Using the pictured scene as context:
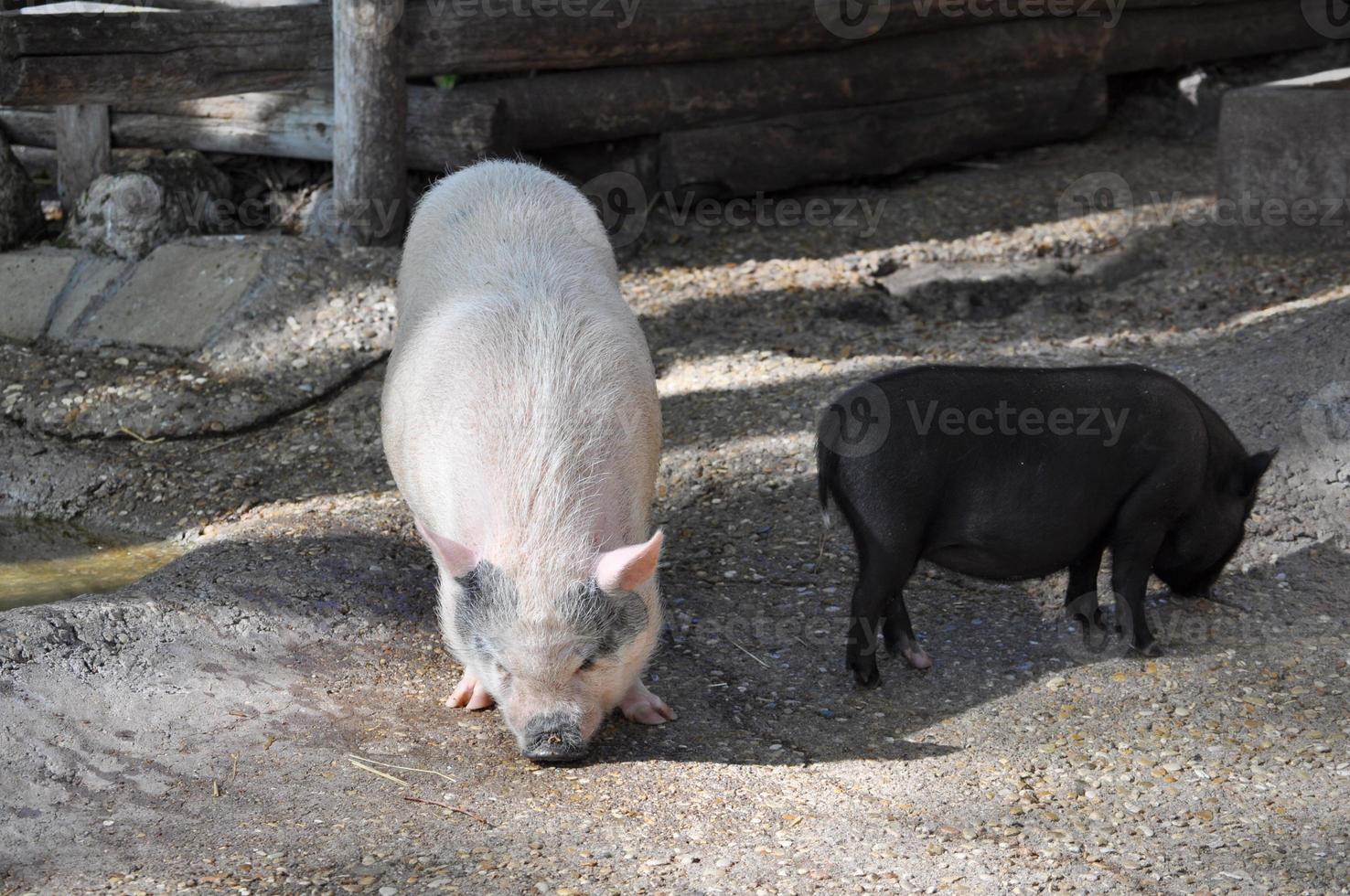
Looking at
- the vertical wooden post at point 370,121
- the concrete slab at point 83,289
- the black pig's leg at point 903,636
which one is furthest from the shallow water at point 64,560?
the black pig's leg at point 903,636

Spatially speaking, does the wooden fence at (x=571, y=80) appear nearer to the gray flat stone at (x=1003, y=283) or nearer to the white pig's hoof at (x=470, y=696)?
the gray flat stone at (x=1003, y=283)

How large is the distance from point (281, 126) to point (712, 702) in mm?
5160

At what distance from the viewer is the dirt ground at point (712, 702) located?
3557 millimetres

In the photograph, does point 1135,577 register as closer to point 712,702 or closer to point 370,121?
point 712,702

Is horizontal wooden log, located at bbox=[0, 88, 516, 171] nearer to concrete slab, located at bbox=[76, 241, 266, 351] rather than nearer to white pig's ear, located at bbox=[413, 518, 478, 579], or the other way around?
concrete slab, located at bbox=[76, 241, 266, 351]

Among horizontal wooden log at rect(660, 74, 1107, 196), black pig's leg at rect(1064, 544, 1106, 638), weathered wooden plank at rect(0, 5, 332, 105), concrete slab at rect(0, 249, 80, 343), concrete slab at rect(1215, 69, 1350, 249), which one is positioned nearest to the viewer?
black pig's leg at rect(1064, 544, 1106, 638)

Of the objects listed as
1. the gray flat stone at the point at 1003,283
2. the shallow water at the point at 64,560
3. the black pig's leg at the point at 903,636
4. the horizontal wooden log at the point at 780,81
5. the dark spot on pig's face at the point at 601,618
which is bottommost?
the shallow water at the point at 64,560

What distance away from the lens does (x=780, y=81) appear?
30.0 ft

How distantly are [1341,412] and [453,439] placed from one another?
11.6ft

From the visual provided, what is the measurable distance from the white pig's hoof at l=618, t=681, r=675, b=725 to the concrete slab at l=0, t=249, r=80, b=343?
457 centimetres

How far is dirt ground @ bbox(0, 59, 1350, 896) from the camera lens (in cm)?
356

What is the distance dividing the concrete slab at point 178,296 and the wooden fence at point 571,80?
720 mm

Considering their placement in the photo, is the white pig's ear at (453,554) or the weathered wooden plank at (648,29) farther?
the weathered wooden plank at (648,29)

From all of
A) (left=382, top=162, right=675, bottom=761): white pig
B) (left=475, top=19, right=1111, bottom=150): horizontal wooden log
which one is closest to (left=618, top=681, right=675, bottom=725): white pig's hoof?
(left=382, top=162, right=675, bottom=761): white pig
